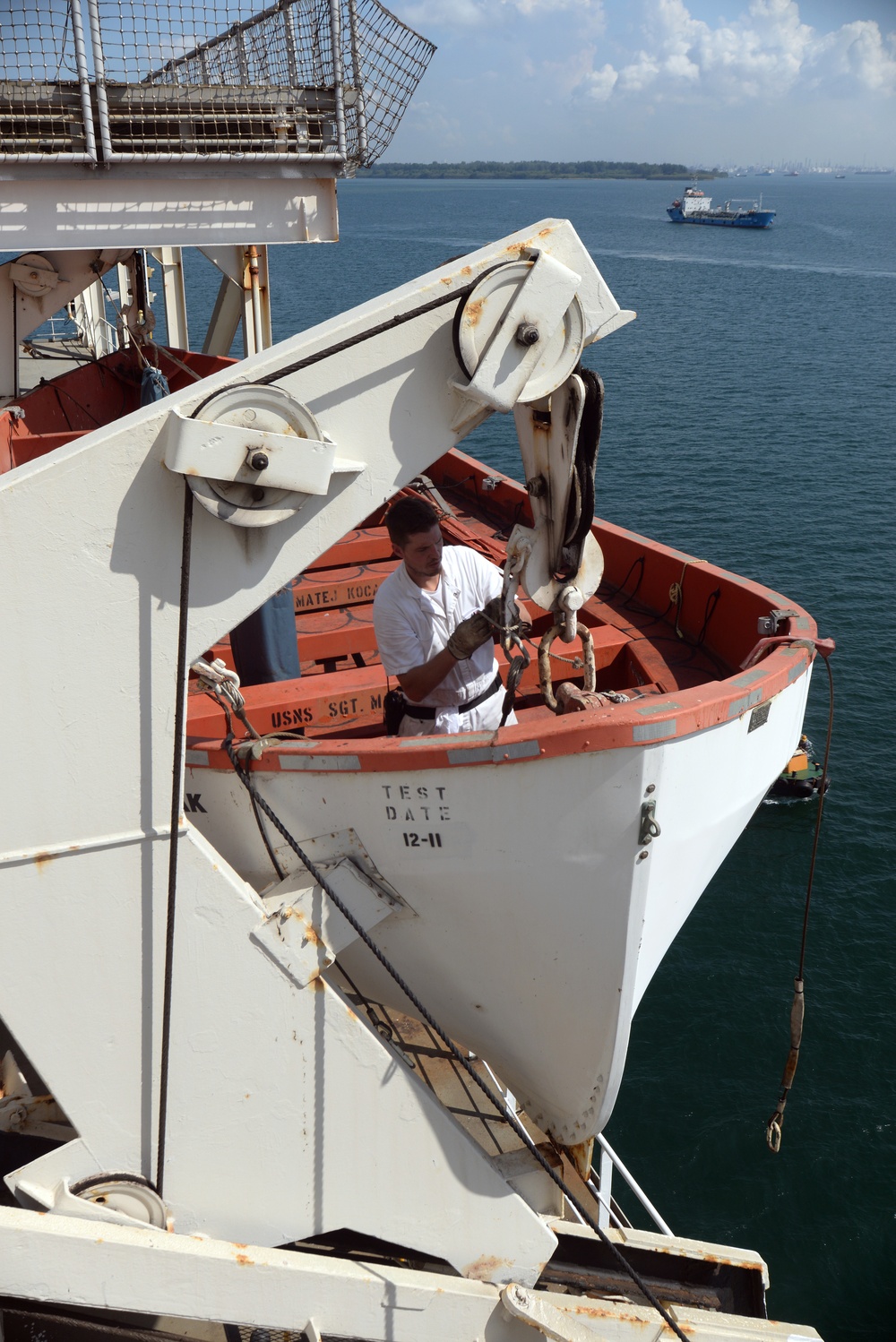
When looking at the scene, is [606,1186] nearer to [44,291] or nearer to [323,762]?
[323,762]

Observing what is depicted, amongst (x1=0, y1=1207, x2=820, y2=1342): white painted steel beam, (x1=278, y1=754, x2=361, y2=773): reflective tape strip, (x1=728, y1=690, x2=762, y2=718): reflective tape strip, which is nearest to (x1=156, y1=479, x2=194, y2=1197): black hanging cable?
(x1=0, y1=1207, x2=820, y2=1342): white painted steel beam

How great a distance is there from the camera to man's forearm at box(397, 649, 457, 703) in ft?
14.3

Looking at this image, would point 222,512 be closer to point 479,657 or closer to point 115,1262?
point 479,657

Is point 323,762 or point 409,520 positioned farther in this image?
point 409,520

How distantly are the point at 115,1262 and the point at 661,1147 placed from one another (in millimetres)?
6045

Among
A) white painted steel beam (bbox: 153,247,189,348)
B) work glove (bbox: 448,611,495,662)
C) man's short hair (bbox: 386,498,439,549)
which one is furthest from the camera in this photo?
white painted steel beam (bbox: 153,247,189,348)

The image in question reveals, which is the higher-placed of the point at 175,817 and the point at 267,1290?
the point at 175,817

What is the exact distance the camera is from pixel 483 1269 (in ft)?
15.4

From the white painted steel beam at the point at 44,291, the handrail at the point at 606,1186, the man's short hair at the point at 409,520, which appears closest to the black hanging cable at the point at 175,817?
the man's short hair at the point at 409,520

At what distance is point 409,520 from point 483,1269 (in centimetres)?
334

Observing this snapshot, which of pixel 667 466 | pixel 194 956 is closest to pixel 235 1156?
pixel 194 956

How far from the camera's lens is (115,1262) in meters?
3.97

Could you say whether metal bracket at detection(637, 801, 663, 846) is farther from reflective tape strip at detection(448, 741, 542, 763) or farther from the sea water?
reflective tape strip at detection(448, 741, 542, 763)

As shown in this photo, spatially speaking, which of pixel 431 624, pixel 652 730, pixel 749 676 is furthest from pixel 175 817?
pixel 749 676
